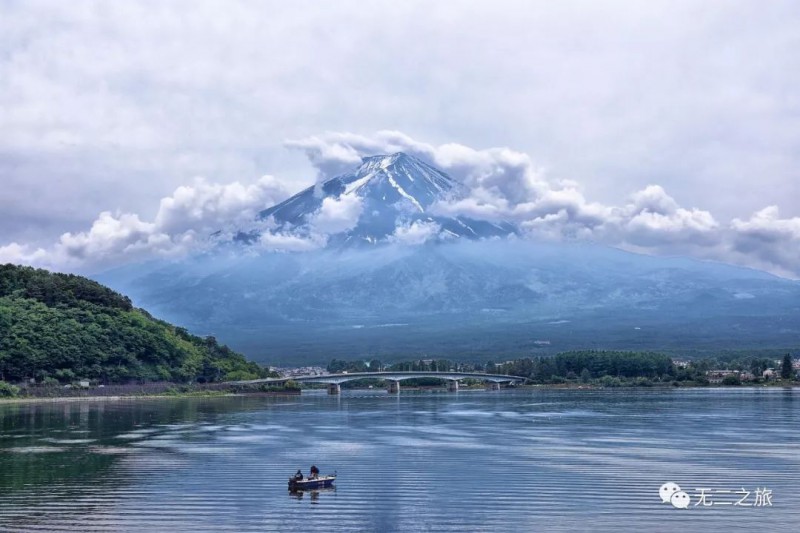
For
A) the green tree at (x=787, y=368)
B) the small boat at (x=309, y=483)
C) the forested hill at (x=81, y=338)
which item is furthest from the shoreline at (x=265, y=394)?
the small boat at (x=309, y=483)

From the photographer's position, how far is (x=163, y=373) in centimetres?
10094

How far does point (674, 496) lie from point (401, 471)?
10329mm

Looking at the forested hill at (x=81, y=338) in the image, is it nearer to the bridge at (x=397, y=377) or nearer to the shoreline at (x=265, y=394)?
the shoreline at (x=265, y=394)

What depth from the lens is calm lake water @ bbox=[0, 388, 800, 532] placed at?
1070 inches

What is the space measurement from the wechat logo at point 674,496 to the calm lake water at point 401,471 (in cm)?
31

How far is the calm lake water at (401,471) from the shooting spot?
27.2 m

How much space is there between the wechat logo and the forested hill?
68720 millimetres

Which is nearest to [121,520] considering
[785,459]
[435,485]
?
[435,485]

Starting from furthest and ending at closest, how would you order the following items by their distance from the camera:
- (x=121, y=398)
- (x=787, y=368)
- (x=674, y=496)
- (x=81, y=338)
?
(x=787, y=368)
(x=81, y=338)
(x=121, y=398)
(x=674, y=496)

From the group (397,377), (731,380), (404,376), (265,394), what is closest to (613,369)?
(731,380)

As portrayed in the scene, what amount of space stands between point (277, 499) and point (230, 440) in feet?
61.0

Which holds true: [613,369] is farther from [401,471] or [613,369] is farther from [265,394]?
[401,471]

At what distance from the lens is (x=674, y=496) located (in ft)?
98.4

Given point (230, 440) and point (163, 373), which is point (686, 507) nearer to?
point (230, 440)
